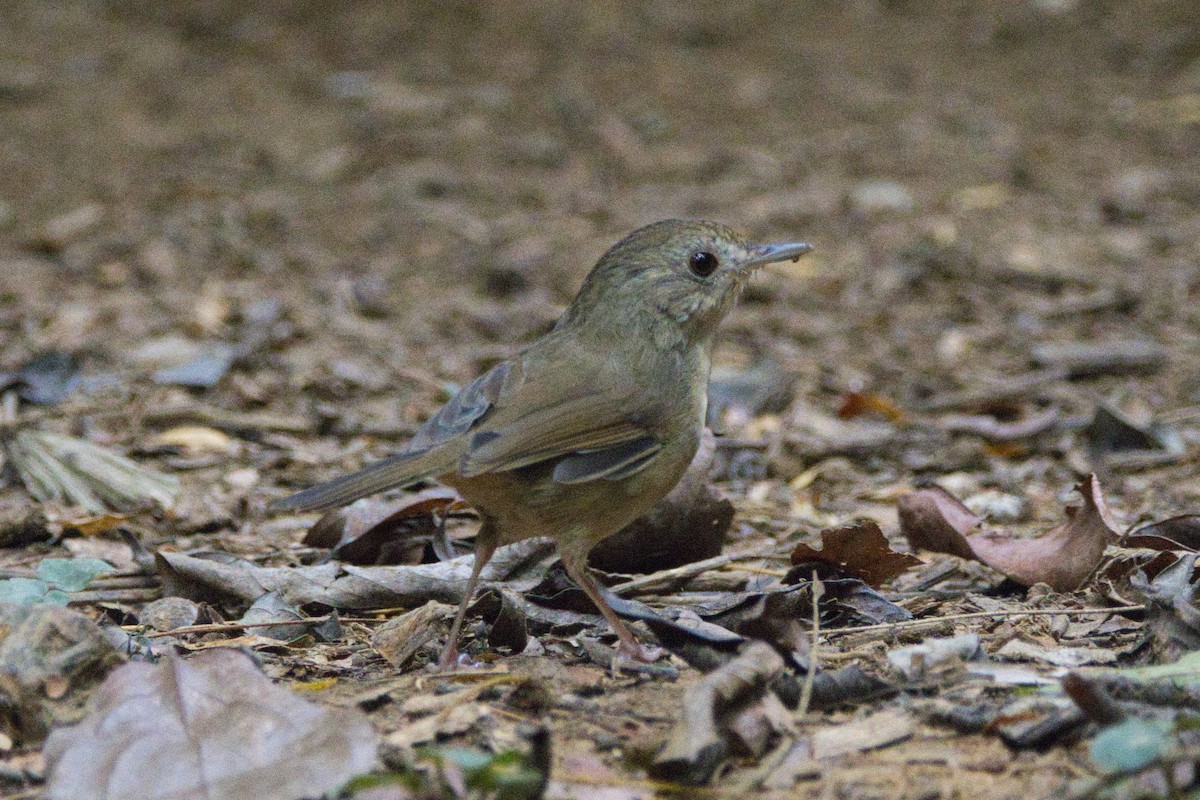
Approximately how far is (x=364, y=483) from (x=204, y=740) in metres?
0.94

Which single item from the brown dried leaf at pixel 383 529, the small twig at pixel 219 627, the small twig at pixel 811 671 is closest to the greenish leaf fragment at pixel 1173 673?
the small twig at pixel 811 671

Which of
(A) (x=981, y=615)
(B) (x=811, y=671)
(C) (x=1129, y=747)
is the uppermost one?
(C) (x=1129, y=747)

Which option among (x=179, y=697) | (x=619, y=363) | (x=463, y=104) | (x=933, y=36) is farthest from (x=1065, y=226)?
(x=179, y=697)

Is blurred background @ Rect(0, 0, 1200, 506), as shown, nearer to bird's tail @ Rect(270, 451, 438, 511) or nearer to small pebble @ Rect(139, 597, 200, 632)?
small pebble @ Rect(139, 597, 200, 632)

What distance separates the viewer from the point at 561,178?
948 centimetres

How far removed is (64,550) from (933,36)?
29.3ft

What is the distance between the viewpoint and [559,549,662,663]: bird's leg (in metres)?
3.49

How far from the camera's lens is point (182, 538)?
15.4ft

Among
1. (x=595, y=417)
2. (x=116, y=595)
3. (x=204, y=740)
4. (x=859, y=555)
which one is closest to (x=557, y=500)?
(x=595, y=417)

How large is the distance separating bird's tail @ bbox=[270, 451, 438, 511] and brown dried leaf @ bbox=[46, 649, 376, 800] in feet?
1.97

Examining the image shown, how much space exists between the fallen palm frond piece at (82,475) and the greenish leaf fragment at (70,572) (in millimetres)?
1045

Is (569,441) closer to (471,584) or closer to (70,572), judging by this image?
(471,584)

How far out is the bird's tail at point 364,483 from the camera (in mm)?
3477

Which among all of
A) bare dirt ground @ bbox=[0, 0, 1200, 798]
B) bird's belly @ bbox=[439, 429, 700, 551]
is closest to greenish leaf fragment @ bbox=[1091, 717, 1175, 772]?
→ bare dirt ground @ bbox=[0, 0, 1200, 798]
